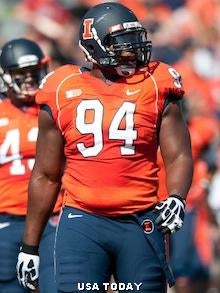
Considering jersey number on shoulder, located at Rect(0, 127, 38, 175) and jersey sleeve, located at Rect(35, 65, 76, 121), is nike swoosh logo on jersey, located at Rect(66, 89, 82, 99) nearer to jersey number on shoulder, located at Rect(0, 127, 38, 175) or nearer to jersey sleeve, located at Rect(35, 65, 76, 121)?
jersey sleeve, located at Rect(35, 65, 76, 121)

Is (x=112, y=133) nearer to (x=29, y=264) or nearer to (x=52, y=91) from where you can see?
(x=52, y=91)

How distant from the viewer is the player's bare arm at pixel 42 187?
6496 millimetres

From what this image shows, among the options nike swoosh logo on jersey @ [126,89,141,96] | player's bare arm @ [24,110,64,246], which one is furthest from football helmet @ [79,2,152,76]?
player's bare arm @ [24,110,64,246]

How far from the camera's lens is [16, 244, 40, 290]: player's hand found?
21.7 feet

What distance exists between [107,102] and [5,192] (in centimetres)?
161

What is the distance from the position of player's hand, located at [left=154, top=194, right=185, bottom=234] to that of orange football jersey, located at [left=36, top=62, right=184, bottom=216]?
0.65 ft

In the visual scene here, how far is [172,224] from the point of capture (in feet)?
20.3

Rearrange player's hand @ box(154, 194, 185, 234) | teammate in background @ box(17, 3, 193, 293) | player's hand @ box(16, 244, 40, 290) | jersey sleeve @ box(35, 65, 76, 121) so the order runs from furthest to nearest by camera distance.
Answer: player's hand @ box(16, 244, 40, 290), jersey sleeve @ box(35, 65, 76, 121), teammate in background @ box(17, 3, 193, 293), player's hand @ box(154, 194, 185, 234)

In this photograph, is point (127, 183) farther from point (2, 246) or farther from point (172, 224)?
point (2, 246)

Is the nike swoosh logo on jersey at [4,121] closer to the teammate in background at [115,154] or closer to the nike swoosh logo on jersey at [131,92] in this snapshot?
the teammate in background at [115,154]

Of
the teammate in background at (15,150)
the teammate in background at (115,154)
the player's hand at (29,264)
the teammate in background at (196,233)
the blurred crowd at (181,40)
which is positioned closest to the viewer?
the teammate in background at (115,154)

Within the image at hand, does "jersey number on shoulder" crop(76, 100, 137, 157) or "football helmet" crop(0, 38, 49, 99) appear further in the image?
"football helmet" crop(0, 38, 49, 99)

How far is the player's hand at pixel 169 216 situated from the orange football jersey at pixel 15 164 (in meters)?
1.67

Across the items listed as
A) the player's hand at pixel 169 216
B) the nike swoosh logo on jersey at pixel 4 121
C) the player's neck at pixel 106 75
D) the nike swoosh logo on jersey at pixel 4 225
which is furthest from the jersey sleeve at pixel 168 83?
the nike swoosh logo on jersey at pixel 4 225
